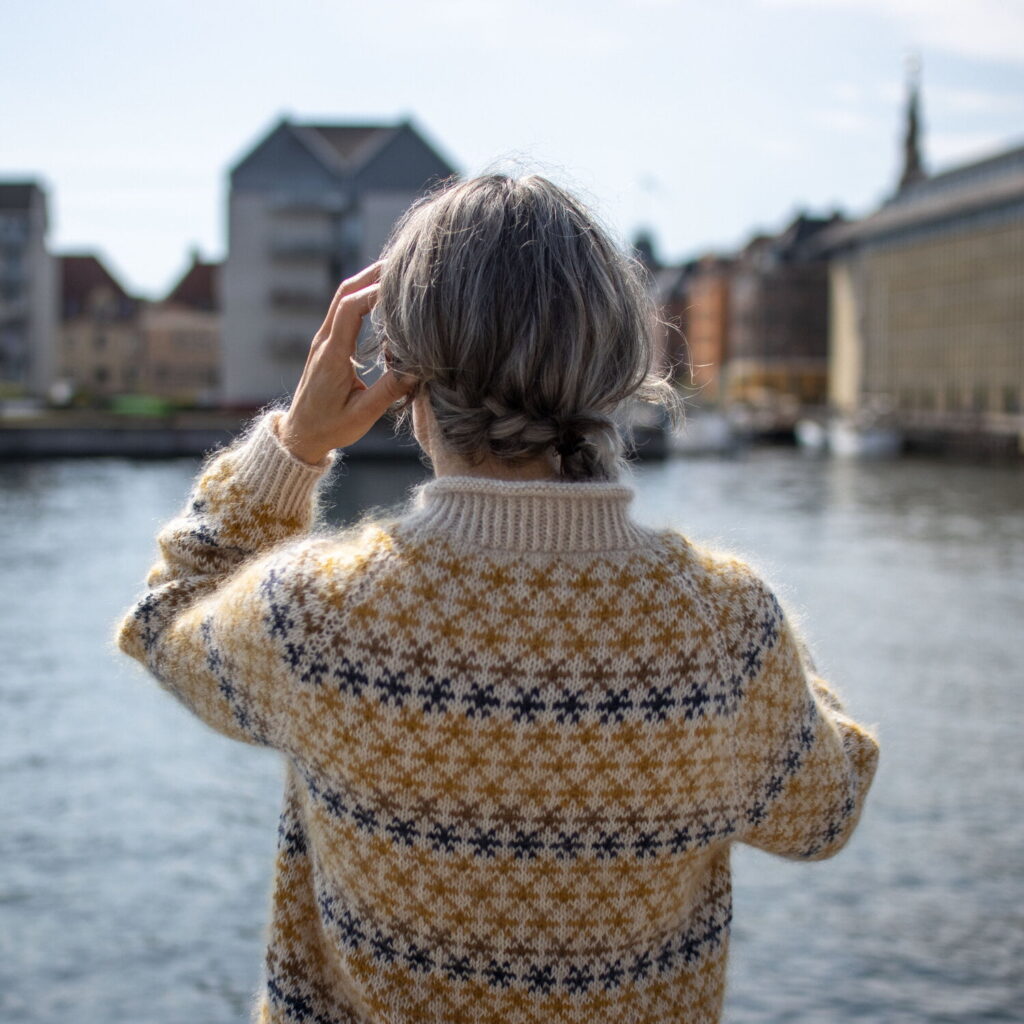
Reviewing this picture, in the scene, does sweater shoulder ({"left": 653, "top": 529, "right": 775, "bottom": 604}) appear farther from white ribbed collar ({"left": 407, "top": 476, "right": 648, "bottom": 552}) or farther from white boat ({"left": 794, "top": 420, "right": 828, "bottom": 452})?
white boat ({"left": 794, "top": 420, "right": 828, "bottom": 452})

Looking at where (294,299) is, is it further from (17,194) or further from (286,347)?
(17,194)

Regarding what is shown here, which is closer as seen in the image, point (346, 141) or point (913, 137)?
point (346, 141)

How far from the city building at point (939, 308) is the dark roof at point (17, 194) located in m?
45.1

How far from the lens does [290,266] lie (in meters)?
57.8

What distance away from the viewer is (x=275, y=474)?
1.63 meters

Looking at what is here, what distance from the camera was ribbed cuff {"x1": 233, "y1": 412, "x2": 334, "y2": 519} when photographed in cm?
163

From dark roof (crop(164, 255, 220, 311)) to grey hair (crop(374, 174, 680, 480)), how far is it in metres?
89.5

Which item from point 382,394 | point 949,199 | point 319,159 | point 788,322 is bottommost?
point 382,394

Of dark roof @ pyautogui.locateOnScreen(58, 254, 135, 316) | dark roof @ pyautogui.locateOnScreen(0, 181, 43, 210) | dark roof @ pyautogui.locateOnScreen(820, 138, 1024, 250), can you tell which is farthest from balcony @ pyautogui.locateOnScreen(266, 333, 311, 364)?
dark roof @ pyautogui.locateOnScreen(58, 254, 135, 316)

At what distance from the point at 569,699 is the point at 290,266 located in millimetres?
57886

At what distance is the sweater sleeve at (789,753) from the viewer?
4.88 feet

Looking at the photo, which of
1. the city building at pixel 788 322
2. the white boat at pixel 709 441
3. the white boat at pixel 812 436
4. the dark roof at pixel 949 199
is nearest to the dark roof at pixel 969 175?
the dark roof at pixel 949 199

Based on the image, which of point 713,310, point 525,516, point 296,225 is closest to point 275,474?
point 525,516

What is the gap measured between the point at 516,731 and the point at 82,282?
94.6 m
